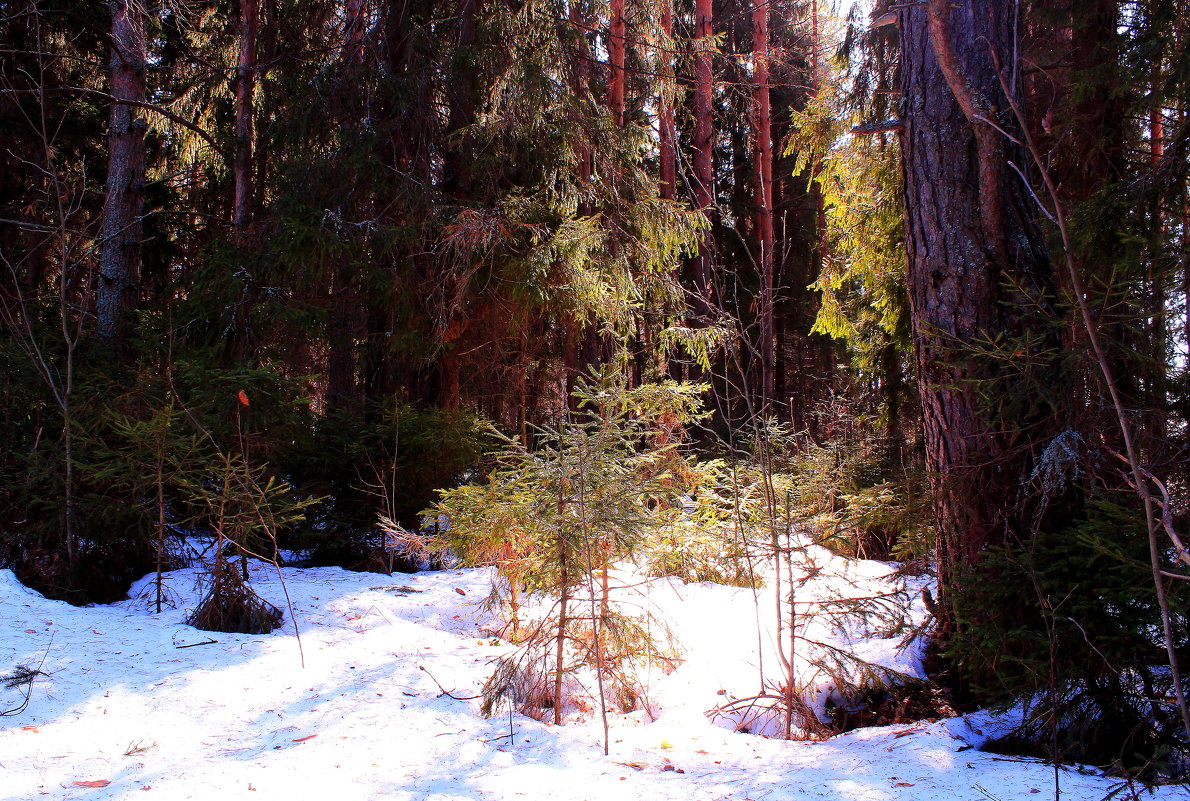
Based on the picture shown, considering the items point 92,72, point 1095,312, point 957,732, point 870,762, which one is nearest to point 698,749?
point 870,762

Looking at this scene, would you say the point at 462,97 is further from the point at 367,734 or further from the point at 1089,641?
the point at 1089,641

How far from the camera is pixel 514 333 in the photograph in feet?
30.1

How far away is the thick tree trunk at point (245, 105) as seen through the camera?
948 cm

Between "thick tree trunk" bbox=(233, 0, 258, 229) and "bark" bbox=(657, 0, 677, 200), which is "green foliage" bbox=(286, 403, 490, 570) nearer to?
"thick tree trunk" bbox=(233, 0, 258, 229)

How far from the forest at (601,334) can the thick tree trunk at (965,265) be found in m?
0.02

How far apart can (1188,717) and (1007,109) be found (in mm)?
3507

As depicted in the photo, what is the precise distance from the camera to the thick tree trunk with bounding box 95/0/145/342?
8.40m

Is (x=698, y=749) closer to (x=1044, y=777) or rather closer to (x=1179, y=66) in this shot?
(x=1044, y=777)

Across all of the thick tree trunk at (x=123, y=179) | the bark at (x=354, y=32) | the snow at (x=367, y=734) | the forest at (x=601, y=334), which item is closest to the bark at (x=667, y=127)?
the forest at (x=601, y=334)

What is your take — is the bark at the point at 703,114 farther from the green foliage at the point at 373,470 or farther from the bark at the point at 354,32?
the green foliage at the point at 373,470

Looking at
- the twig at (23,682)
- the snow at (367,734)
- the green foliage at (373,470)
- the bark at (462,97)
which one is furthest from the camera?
the bark at (462,97)

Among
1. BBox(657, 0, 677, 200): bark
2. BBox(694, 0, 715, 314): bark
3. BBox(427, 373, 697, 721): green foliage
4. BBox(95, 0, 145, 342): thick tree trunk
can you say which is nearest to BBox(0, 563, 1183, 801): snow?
BBox(427, 373, 697, 721): green foliage

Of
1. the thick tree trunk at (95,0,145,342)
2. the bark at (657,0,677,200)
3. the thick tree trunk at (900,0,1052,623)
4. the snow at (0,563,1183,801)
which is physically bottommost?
the snow at (0,563,1183,801)

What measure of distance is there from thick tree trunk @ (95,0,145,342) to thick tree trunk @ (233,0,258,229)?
1089mm
